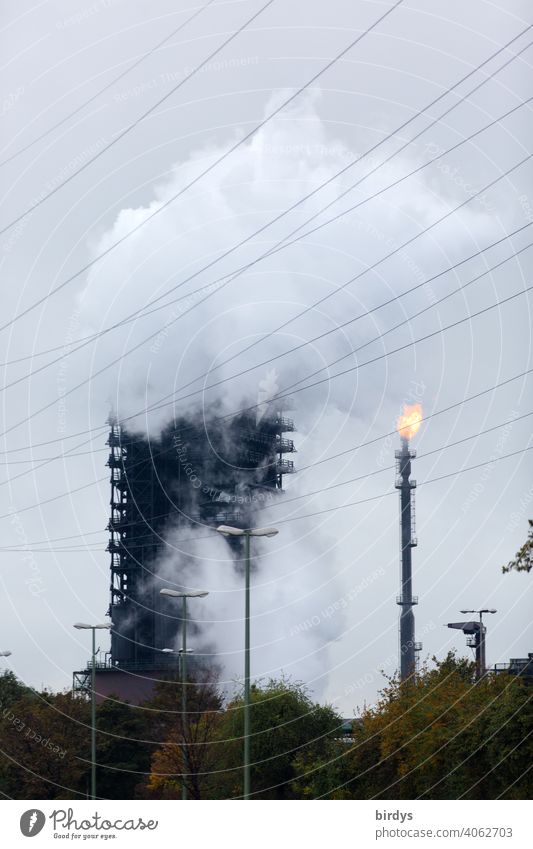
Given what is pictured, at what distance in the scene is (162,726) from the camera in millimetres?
75812

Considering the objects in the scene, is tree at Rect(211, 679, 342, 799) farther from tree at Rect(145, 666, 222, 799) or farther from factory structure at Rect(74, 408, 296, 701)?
factory structure at Rect(74, 408, 296, 701)

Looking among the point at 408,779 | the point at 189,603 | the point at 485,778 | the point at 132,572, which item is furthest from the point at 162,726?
the point at 485,778

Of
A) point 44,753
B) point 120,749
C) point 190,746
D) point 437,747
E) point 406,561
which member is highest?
point 406,561

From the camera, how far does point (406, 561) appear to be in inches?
4193

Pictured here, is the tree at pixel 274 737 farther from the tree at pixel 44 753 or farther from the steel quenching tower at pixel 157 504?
the steel quenching tower at pixel 157 504

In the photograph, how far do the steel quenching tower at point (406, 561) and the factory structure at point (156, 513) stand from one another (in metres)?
10.2

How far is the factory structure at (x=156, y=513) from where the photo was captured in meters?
95.2

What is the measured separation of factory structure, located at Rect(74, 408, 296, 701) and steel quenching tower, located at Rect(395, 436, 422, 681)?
10.2 meters

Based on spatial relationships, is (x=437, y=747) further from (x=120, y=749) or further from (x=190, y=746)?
(x=120, y=749)

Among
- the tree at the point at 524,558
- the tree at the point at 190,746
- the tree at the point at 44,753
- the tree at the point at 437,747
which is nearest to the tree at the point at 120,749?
the tree at the point at 190,746

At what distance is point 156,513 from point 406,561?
21.1 metres

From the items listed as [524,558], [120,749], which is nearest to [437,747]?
[524,558]

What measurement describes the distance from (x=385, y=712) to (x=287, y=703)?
5316 millimetres
